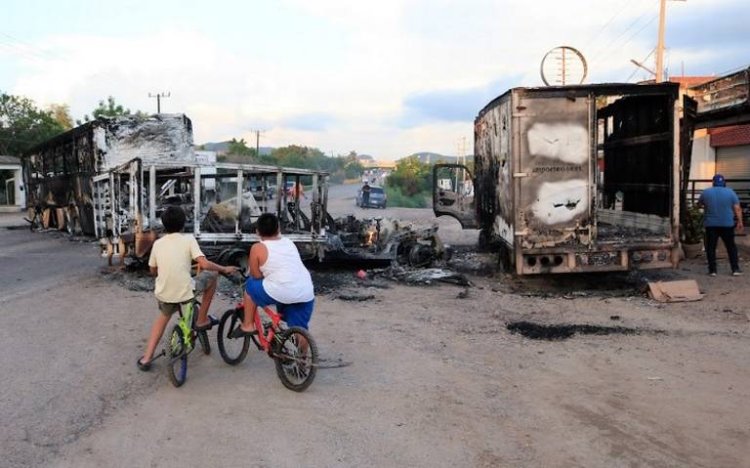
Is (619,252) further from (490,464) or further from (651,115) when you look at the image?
(490,464)

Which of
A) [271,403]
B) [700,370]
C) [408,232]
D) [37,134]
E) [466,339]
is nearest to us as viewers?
[271,403]

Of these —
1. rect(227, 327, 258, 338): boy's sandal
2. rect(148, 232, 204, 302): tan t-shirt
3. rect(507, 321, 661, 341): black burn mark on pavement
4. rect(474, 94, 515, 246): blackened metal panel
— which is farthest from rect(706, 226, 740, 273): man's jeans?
rect(148, 232, 204, 302): tan t-shirt

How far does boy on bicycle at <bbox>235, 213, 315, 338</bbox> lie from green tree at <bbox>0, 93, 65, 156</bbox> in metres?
48.7

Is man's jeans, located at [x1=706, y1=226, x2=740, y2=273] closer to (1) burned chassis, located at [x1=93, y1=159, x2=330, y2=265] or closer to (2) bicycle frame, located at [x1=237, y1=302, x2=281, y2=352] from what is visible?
(1) burned chassis, located at [x1=93, y1=159, x2=330, y2=265]

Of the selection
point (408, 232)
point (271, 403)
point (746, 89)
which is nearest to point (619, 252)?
point (408, 232)

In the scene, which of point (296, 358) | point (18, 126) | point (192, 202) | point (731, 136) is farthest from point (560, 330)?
point (18, 126)

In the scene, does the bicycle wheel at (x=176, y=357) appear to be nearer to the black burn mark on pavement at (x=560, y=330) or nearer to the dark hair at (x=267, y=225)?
the dark hair at (x=267, y=225)

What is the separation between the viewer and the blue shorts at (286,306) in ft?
A: 16.7

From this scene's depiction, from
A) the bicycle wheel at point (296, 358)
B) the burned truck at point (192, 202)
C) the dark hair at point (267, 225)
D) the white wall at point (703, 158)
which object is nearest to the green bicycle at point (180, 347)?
the bicycle wheel at point (296, 358)

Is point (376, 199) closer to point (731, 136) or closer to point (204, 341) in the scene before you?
point (731, 136)

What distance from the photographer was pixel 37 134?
160ft

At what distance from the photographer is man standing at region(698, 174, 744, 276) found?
400 inches

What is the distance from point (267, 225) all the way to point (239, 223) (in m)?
5.47

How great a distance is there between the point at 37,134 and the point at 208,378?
49.8 m
